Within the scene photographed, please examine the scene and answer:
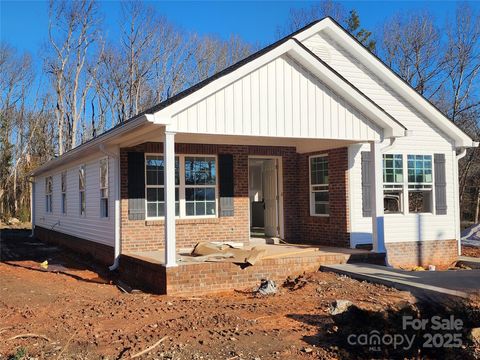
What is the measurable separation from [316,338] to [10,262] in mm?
11147

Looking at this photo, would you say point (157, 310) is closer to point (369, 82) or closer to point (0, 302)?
point (0, 302)

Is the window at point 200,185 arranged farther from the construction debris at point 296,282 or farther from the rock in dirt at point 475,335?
the rock in dirt at point 475,335

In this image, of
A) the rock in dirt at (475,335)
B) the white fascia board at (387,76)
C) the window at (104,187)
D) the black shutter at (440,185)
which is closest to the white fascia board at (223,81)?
the white fascia board at (387,76)

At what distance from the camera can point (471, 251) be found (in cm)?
1564

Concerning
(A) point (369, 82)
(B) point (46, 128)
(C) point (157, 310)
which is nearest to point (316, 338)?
(C) point (157, 310)

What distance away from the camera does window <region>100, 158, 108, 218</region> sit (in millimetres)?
12477

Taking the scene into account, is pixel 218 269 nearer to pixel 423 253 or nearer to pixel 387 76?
pixel 423 253

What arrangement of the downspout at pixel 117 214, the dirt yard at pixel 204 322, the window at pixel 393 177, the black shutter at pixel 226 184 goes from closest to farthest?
the dirt yard at pixel 204 322
the downspout at pixel 117 214
the black shutter at pixel 226 184
the window at pixel 393 177

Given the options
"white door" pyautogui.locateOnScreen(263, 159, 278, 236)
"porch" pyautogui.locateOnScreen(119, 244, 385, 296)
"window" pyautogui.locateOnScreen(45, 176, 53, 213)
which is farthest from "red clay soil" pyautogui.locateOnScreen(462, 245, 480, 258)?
"window" pyautogui.locateOnScreen(45, 176, 53, 213)

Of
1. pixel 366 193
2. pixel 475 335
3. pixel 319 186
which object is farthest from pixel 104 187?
pixel 475 335

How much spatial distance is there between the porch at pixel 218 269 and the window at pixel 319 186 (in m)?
1.79

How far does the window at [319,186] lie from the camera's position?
42.2ft

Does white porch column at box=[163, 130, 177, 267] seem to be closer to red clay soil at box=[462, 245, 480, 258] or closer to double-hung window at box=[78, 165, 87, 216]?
double-hung window at box=[78, 165, 87, 216]

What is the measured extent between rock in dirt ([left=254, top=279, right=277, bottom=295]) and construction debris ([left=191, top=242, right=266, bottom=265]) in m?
0.53
